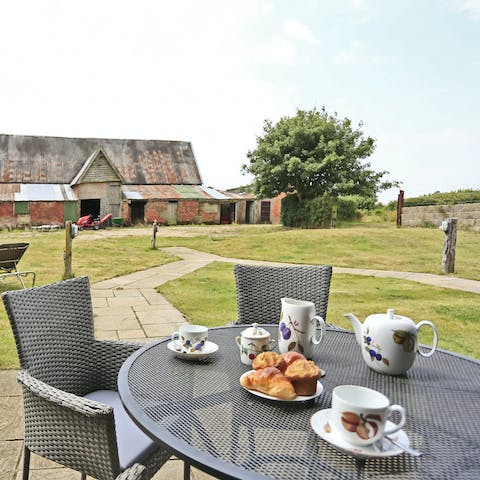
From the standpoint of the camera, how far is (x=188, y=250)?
13312mm

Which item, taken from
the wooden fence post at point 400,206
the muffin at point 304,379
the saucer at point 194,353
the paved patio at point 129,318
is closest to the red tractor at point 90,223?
the paved patio at point 129,318

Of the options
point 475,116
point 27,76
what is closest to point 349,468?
point 475,116

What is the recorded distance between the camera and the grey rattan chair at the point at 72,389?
117cm


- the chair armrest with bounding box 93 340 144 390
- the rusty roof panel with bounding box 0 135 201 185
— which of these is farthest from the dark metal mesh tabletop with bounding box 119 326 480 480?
the rusty roof panel with bounding box 0 135 201 185

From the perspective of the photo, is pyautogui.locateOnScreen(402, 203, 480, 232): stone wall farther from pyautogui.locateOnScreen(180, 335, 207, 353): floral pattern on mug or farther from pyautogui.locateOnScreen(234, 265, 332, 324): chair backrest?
pyautogui.locateOnScreen(180, 335, 207, 353): floral pattern on mug

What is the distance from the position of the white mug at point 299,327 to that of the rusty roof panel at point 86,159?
27.2 m

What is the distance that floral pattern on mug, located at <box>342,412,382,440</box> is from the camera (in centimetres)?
90

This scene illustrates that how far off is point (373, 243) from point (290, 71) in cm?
647

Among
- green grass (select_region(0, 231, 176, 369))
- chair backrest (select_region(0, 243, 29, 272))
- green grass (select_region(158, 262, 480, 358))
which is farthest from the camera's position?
green grass (select_region(0, 231, 176, 369))

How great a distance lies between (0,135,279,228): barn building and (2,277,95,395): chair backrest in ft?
78.0

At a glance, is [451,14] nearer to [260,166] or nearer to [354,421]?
[354,421]

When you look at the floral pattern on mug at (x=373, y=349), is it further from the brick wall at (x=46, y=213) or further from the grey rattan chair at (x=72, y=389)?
the brick wall at (x=46, y=213)

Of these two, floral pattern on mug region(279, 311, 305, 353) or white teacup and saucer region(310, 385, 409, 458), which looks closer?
white teacup and saucer region(310, 385, 409, 458)

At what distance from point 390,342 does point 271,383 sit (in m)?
0.45
